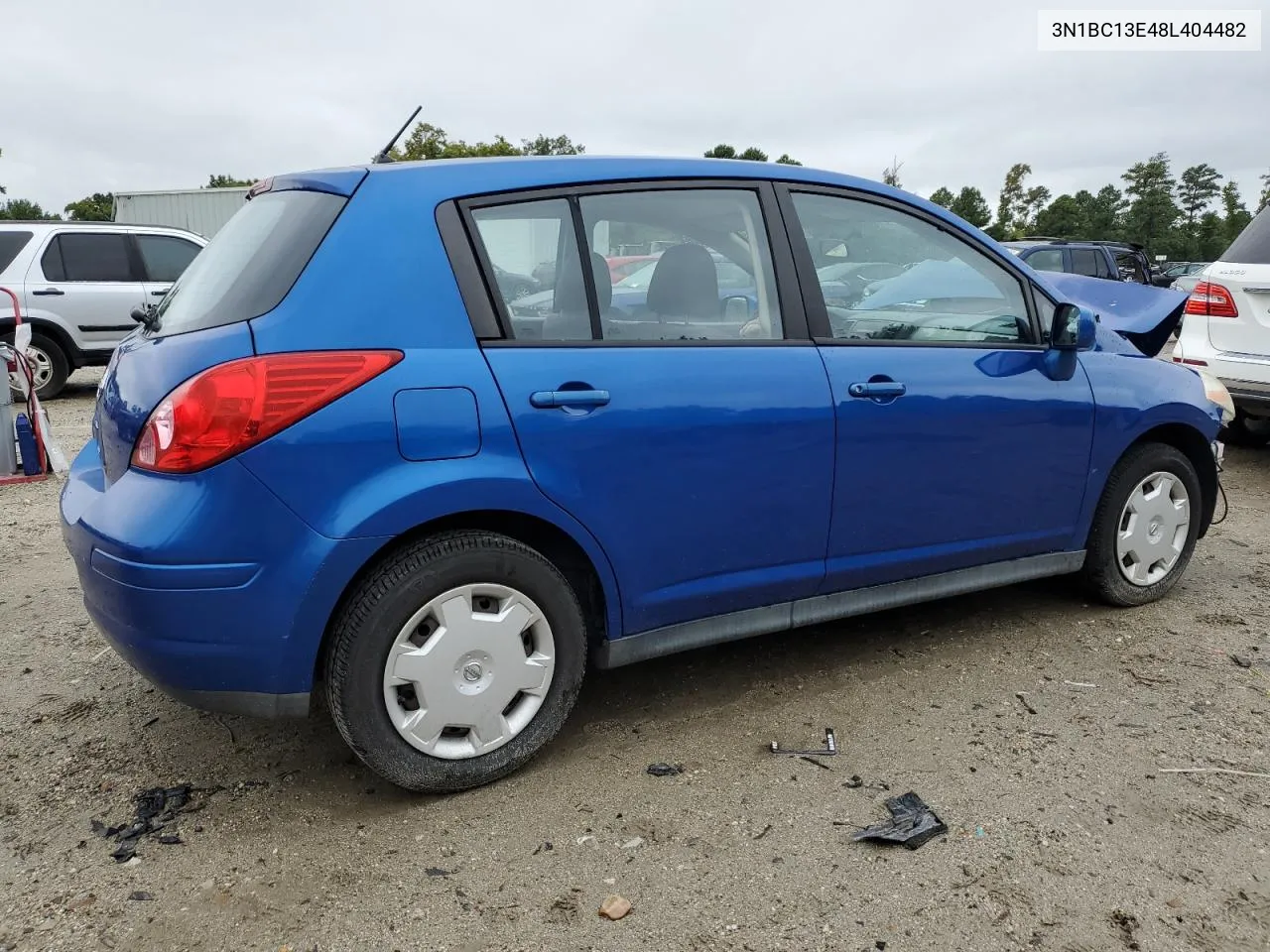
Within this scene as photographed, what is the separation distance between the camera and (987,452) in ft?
11.0

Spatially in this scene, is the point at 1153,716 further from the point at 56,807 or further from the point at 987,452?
the point at 56,807

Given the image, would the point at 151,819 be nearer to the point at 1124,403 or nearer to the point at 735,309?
the point at 735,309

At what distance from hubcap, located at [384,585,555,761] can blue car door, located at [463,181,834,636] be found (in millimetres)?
311

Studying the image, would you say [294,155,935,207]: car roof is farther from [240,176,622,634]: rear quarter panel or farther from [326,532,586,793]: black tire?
[326,532,586,793]: black tire

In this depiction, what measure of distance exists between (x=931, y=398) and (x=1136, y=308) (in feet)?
5.54

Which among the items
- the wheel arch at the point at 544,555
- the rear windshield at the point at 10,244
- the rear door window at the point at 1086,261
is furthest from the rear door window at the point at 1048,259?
the wheel arch at the point at 544,555

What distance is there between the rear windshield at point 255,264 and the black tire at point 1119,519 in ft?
9.90

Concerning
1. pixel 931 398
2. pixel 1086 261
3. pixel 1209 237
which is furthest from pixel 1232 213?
pixel 931 398

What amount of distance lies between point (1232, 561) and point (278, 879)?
446 centimetres

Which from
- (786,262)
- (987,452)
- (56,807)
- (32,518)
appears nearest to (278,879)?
(56,807)

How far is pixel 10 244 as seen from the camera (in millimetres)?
9875

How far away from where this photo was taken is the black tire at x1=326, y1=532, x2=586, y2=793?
2422 mm

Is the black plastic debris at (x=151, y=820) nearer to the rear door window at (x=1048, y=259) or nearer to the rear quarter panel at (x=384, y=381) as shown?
the rear quarter panel at (x=384, y=381)

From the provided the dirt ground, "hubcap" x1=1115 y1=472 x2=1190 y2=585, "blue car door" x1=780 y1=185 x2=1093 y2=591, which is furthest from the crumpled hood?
the dirt ground
